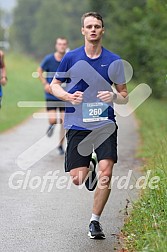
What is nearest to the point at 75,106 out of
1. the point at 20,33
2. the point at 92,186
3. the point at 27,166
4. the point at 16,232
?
the point at 92,186

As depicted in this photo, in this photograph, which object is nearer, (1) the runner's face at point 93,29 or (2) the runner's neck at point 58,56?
(1) the runner's face at point 93,29

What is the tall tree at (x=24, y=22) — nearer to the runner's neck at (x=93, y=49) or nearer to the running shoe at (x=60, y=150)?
the running shoe at (x=60, y=150)

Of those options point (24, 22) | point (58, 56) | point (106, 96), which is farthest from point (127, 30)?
point (24, 22)

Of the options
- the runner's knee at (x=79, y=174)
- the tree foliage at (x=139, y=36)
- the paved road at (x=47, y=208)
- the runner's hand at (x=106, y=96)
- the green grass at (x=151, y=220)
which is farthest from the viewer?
the tree foliage at (x=139, y=36)

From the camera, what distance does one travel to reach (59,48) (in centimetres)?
1380

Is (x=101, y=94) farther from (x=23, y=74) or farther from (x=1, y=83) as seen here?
(x=23, y=74)

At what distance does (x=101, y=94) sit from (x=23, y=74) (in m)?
50.5

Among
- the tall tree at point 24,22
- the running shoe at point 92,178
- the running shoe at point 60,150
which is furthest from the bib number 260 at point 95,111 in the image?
the tall tree at point 24,22

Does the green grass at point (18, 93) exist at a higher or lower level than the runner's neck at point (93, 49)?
lower

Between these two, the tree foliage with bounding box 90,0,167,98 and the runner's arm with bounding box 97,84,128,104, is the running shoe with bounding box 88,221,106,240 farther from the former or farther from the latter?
the tree foliage with bounding box 90,0,167,98

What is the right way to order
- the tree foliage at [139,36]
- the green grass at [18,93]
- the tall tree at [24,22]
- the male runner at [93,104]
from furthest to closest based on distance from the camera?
the tall tree at [24,22] → the tree foliage at [139,36] → the green grass at [18,93] → the male runner at [93,104]

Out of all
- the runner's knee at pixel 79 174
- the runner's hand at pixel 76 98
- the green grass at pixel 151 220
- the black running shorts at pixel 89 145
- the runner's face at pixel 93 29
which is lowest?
the green grass at pixel 151 220

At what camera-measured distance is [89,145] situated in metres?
7.54

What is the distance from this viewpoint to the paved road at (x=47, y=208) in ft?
23.5
